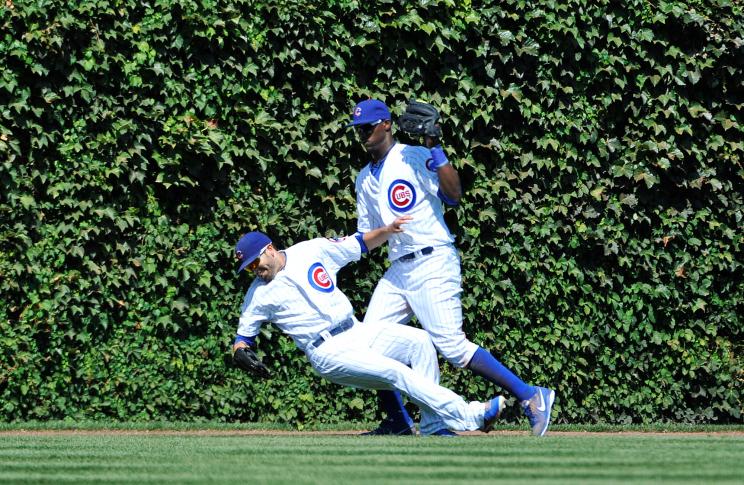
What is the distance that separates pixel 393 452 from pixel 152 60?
367 centimetres

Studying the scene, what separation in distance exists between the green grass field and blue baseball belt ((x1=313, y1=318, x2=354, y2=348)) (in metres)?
0.60

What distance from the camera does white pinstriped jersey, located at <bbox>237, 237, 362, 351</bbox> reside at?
6852mm

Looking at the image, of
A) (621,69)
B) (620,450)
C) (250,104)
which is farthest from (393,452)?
(621,69)

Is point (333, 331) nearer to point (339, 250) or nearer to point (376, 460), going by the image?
point (339, 250)

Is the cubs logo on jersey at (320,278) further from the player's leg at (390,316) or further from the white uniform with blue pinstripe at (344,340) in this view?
the player's leg at (390,316)

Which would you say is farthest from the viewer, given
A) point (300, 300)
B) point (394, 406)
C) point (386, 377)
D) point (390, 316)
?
point (394, 406)

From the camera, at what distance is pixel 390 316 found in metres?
7.16

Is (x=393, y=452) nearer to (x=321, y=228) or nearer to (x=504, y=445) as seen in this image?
(x=504, y=445)

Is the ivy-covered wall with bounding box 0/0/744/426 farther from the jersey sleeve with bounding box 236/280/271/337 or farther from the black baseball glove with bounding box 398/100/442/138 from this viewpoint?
the black baseball glove with bounding box 398/100/442/138

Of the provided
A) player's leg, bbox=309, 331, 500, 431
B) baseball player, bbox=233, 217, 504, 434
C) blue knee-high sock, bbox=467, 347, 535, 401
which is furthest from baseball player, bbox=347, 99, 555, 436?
player's leg, bbox=309, 331, 500, 431

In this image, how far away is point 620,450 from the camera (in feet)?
18.0

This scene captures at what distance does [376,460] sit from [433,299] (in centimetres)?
198

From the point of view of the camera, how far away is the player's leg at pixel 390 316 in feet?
23.5

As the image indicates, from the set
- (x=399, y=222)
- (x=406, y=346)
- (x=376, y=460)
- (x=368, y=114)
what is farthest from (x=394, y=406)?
(x=376, y=460)
